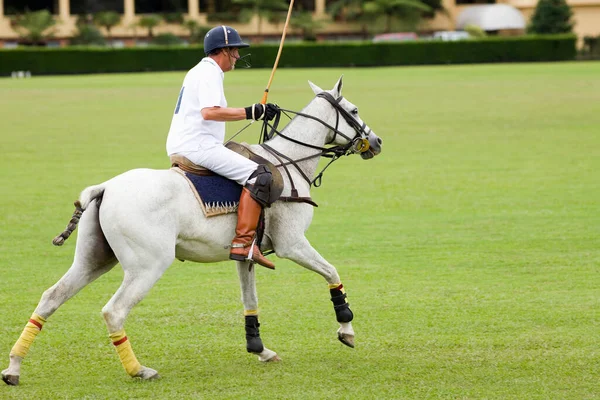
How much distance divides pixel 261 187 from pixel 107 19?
73.4 m

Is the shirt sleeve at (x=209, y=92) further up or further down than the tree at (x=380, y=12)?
further down

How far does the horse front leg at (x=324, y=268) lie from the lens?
25.4 ft

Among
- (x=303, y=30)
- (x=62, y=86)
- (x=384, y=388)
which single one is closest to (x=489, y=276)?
(x=384, y=388)

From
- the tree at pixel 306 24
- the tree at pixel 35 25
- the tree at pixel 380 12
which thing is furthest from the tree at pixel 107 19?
the tree at pixel 380 12

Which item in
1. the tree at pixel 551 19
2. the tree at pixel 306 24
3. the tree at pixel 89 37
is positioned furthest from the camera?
the tree at pixel 306 24

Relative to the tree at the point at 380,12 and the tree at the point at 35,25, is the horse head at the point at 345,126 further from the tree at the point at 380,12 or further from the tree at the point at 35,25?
the tree at the point at 380,12

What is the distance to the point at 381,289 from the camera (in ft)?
33.7

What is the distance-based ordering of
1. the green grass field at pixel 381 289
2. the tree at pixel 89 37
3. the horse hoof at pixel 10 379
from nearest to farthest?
the horse hoof at pixel 10 379
the green grass field at pixel 381 289
the tree at pixel 89 37

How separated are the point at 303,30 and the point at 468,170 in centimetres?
6140

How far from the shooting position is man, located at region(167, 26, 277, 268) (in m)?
7.51

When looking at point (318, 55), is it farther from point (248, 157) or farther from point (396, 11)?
point (248, 157)

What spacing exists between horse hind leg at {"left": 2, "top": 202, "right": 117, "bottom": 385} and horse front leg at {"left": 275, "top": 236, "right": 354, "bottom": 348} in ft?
4.53

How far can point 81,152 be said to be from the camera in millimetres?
22906

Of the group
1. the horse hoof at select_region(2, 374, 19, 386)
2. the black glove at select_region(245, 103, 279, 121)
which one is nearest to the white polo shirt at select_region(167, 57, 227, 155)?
the black glove at select_region(245, 103, 279, 121)
